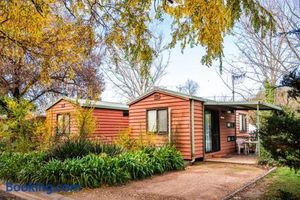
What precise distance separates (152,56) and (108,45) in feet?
3.02

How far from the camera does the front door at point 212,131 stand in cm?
1226

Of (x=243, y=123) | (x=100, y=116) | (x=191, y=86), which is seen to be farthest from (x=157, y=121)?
(x=191, y=86)

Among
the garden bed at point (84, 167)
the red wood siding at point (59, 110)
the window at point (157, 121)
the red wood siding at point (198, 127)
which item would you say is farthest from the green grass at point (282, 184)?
the red wood siding at point (59, 110)

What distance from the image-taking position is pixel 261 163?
1011 cm

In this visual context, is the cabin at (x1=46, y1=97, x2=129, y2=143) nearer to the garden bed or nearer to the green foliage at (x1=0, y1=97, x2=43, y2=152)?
the green foliage at (x1=0, y1=97, x2=43, y2=152)

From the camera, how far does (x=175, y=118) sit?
1102cm

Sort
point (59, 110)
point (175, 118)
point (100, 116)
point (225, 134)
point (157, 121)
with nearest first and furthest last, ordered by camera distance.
→ 1. point (175, 118)
2. point (157, 121)
3. point (225, 134)
4. point (100, 116)
5. point (59, 110)

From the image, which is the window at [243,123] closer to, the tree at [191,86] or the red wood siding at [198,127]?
the red wood siding at [198,127]

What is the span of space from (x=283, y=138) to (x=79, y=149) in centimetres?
610

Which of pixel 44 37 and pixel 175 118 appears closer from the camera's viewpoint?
pixel 44 37

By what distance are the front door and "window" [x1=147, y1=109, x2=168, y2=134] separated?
79.9 inches

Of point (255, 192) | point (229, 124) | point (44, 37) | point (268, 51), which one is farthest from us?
point (268, 51)

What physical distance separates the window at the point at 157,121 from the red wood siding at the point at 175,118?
0.62 ft

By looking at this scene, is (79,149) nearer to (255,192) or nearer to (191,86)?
(255,192)
